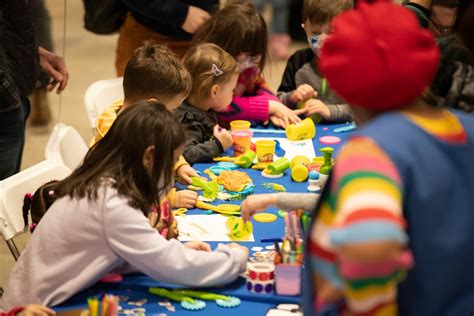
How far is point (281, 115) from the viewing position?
3.44 metres

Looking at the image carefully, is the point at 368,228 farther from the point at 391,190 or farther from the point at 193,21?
the point at 193,21

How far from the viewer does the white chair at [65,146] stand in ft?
9.71

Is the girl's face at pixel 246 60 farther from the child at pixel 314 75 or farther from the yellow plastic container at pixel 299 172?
the yellow plastic container at pixel 299 172

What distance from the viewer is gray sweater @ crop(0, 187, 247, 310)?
1975mm

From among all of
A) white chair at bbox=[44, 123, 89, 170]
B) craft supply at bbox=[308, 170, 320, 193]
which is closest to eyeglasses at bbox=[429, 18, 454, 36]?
craft supply at bbox=[308, 170, 320, 193]

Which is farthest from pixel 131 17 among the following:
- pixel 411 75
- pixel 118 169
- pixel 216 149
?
pixel 411 75

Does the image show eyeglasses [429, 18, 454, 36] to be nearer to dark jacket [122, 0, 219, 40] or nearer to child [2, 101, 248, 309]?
child [2, 101, 248, 309]

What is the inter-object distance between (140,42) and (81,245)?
6.85 feet

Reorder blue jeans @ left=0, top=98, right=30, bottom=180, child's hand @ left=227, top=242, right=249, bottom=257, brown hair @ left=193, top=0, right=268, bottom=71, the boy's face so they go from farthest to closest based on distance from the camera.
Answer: the boy's face < brown hair @ left=193, top=0, right=268, bottom=71 < blue jeans @ left=0, top=98, right=30, bottom=180 < child's hand @ left=227, top=242, right=249, bottom=257

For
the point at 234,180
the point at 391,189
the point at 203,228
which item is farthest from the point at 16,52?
the point at 391,189

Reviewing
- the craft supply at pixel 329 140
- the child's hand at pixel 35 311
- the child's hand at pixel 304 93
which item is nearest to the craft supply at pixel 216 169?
the craft supply at pixel 329 140

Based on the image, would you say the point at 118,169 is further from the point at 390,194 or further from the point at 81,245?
the point at 390,194

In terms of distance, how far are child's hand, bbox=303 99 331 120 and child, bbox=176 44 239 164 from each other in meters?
0.42

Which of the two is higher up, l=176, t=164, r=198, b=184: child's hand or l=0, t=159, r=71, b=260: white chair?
l=176, t=164, r=198, b=184: child's hand
